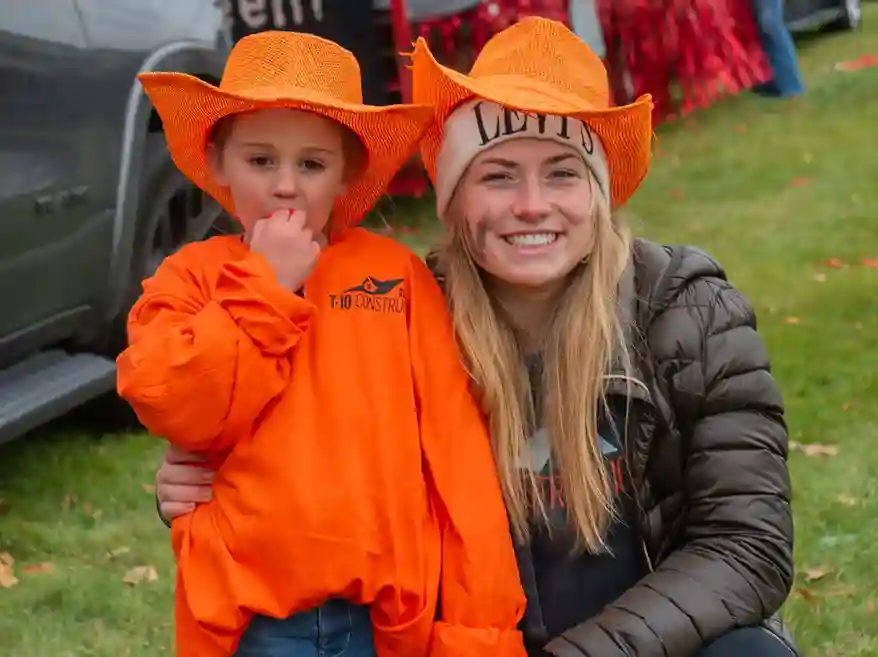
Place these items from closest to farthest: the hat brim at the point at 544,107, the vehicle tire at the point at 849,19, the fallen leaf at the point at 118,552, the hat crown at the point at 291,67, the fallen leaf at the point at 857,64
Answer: the hat brim at the point at 544,107, the hat crown at the point at 291,67, the fallen leaf at the point at 118,552, the fallen leaf at the point at 857,64, the vehicle tire at the point at 849,19

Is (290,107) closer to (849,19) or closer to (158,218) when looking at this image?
(158,218)

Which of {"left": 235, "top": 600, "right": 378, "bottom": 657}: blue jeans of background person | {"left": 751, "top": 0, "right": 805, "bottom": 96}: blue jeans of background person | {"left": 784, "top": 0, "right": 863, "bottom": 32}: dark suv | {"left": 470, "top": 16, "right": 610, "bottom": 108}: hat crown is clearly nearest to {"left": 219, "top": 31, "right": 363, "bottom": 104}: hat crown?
{"left": 470, "top": 16, "right": 610, "bottom": 108}: hat crown

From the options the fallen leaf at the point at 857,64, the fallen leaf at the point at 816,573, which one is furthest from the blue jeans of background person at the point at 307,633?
the fallen leaf at the point at 857,64

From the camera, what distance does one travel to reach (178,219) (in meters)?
4.95

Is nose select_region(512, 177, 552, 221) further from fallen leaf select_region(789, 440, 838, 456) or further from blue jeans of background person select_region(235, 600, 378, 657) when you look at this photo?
fallen leaf select_region(789, 440, 838, 456)

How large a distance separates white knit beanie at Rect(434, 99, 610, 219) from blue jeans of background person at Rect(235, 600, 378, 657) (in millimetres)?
835

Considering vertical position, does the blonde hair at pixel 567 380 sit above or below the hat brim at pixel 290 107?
below

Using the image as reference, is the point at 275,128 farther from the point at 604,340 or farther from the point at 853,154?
the point at 853,154

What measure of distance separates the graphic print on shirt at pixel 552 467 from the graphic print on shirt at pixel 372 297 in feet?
1.20

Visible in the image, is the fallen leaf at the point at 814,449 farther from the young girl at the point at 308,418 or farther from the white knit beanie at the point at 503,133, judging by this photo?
the young girl at the point at 308,418

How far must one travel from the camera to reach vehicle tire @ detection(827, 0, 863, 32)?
14641mm

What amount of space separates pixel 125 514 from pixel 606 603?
237 centimetres

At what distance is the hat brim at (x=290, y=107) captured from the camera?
232 centimetres

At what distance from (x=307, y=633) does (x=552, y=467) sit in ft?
1.79
